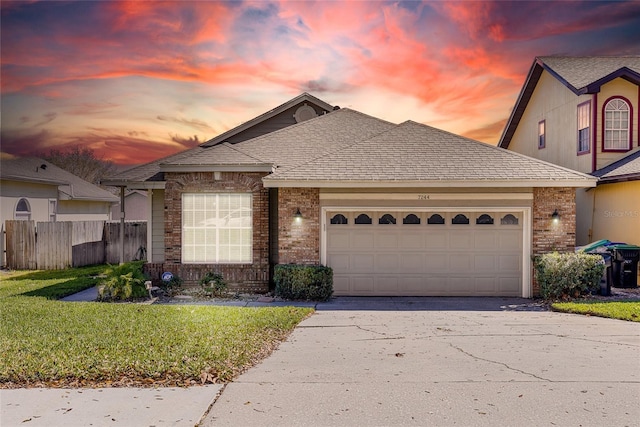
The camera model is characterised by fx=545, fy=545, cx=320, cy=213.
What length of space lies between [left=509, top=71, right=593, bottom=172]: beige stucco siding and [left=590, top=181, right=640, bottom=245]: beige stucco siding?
4.67 ft

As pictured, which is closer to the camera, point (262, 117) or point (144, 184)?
point (144, 184)

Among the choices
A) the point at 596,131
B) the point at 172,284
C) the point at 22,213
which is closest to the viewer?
the point at 172,284

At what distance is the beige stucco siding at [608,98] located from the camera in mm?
17500

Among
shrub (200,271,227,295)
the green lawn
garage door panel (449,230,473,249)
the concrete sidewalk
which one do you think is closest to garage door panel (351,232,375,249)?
garage door panel (449,230,473,249)

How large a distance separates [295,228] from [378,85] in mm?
5742

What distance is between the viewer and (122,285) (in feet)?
40.7

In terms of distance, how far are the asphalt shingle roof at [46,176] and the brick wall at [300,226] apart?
1093 centimetres

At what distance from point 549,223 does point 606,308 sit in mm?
2641

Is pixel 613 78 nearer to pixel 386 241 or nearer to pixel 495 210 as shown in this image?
pixel 495 210

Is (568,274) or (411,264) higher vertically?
(411,264)

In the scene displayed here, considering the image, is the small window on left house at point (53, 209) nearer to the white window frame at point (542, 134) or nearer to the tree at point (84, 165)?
the tree at point (84, 165)

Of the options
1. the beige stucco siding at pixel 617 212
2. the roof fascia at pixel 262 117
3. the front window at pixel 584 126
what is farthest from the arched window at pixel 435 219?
the front window at pixel 584 126

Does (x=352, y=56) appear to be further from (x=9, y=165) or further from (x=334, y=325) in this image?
(x=9, y=165)

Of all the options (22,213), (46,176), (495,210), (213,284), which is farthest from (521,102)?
(22,213)
